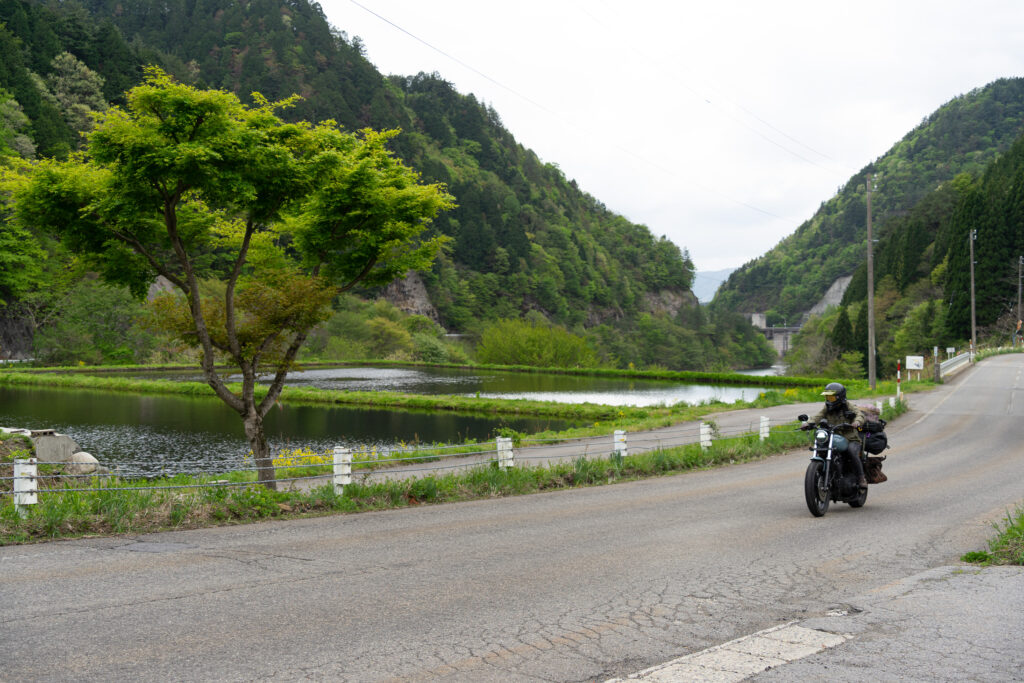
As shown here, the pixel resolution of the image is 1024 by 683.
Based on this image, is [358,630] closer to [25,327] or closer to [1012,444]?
[1012,444]

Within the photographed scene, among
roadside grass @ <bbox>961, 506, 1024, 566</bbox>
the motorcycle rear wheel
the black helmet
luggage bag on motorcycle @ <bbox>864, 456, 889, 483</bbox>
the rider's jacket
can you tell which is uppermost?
the black helmet

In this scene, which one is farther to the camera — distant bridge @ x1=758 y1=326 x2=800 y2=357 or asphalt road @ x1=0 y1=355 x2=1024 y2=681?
distant bridge @ x1=758 y1=326 x2=800 y2=357

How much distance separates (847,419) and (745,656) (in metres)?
6.24

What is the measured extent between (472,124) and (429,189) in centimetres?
17841

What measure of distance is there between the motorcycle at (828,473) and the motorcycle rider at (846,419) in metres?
0.08

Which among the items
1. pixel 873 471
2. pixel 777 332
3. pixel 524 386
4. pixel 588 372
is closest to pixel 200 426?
pixel 873 471

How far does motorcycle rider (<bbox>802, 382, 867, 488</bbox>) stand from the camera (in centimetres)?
995

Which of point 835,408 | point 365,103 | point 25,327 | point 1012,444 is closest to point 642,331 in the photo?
point 365,103

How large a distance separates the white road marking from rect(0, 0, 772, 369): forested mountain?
10539 centimetres

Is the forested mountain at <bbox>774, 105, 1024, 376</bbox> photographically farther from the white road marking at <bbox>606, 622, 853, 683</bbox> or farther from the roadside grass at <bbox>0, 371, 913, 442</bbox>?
the white road marking at <bbox>606, 622, 853, 683</bbox>

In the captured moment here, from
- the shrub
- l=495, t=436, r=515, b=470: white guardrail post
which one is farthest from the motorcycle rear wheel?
the shrub

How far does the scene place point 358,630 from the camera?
5113 mm

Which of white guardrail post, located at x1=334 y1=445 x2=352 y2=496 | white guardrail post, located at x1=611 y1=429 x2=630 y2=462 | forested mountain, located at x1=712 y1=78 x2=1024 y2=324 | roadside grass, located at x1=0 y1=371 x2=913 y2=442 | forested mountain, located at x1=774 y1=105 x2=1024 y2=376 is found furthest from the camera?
forested mountain, located at x1=712 y1=78 x2=1024 y2=324

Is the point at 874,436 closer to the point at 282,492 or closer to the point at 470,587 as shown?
the point at 470,587
